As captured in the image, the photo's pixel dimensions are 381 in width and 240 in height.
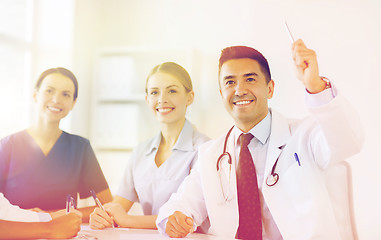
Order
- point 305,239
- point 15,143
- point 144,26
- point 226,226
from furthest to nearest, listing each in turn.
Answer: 1. point 144,26
2. point 15,143
3. point 226,226
4. point 305,239

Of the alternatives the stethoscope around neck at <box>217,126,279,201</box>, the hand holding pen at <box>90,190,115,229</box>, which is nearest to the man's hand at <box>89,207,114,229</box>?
the hand holding pen at <box>90,190,115,229</box>

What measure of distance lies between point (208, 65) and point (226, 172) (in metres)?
0.42

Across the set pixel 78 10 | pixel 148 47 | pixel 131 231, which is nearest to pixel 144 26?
pixel 148 47

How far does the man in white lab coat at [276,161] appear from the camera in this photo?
2.72 ft

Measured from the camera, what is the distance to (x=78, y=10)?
1.38 m

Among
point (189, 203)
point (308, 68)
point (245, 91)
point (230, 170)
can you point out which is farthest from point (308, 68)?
point (189, 203)

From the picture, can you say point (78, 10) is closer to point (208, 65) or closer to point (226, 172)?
point (208, 65)

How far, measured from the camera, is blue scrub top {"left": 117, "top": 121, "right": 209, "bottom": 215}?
1.27 meters

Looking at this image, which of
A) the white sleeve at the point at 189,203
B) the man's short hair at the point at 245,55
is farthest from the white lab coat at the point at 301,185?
the man's short hair at the point at 245,55

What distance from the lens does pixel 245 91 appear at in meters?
1.08

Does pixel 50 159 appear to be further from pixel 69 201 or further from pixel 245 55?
pixel 245 55

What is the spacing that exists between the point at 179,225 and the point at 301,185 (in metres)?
0.35

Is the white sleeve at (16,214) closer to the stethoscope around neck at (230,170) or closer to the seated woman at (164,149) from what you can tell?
the seated woman at (164,149)

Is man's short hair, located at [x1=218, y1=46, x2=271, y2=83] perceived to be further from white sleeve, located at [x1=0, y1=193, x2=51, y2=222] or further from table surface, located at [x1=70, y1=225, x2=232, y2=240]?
white sleeve, located at [x1=0, y1=193, x2=51, y2=222]
